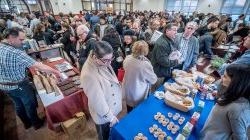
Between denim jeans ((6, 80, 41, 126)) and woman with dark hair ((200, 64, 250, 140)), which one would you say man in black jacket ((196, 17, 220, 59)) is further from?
denim jeans ((6, 80, 41, 126))

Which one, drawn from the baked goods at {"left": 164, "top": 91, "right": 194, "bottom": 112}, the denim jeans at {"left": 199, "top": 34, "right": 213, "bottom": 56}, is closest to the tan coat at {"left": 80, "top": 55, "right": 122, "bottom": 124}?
the baked goods at {"left": 164, "top": 91, "right": 194, "bottom": 112}

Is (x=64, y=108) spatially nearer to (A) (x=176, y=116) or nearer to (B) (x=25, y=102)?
(B) (x=25, y=102)

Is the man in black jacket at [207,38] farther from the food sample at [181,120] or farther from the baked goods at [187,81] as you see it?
the food sample at [181,120]

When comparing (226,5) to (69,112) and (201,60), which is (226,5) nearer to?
(201,60)

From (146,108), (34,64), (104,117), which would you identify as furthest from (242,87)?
(34,64)

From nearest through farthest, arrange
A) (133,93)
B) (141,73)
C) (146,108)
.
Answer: (146,108), (141,73), (133,93)

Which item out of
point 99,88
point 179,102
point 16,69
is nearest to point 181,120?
point 179,102

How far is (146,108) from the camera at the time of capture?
1684 millimetres

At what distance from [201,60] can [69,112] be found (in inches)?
129

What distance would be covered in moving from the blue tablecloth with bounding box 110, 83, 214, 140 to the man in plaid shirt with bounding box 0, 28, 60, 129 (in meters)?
1.41

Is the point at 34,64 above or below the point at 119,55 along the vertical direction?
above

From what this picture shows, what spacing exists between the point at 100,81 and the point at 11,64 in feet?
4.42

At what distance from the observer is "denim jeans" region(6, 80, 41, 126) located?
2.12 metres

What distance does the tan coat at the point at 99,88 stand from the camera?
1292mm
